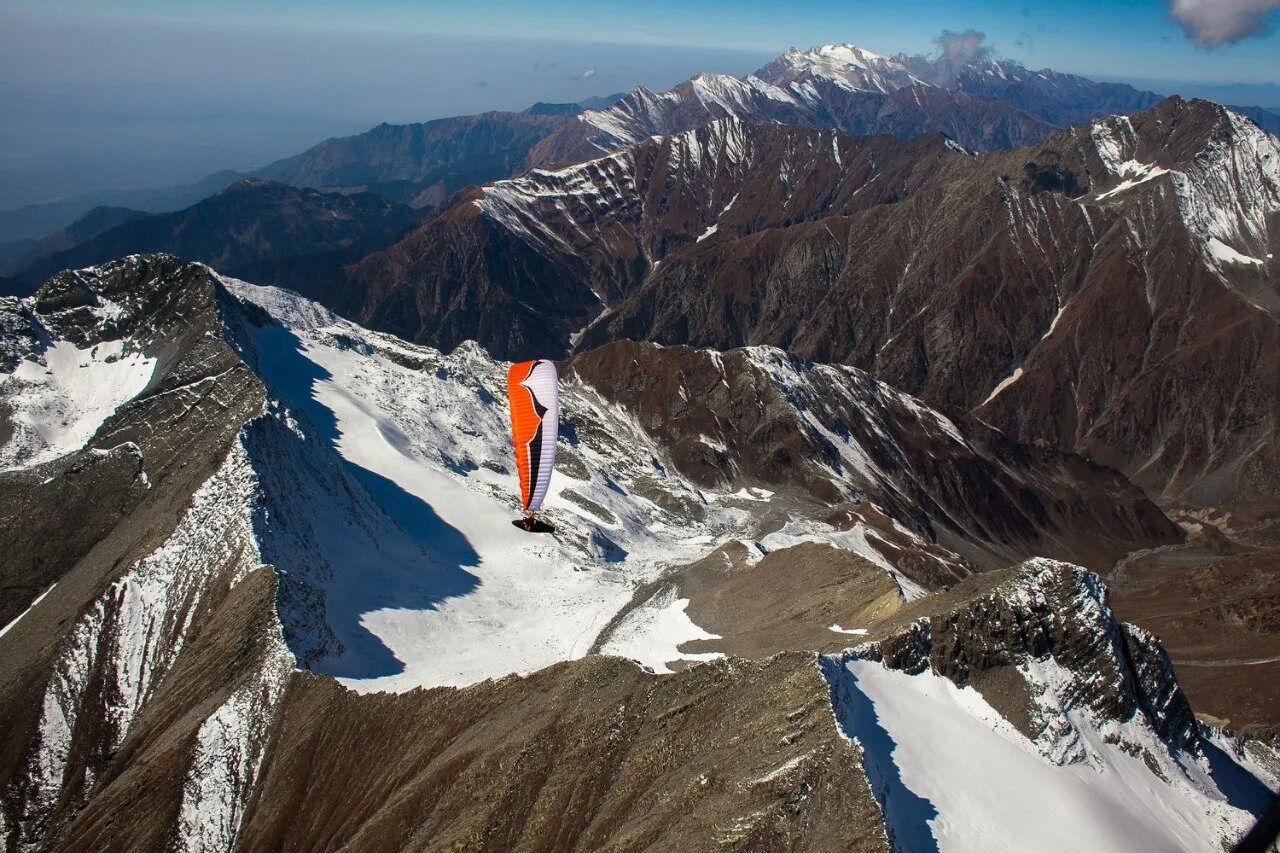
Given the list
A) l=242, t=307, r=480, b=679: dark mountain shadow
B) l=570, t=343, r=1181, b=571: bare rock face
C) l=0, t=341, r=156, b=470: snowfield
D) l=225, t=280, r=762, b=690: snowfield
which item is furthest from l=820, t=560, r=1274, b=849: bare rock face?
l=570, t=343, r=1181, b=571: bare rock face

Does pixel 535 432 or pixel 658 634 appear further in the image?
pixel 658 634

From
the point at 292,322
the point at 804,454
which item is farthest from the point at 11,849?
the point at 804,454

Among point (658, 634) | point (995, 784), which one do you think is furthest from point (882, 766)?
point (658, 634)

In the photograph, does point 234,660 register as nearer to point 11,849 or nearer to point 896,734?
point 11,849

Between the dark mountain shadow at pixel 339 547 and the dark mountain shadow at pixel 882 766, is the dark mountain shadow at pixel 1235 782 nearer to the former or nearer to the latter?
the dark mountain shadow at pixel 882 766

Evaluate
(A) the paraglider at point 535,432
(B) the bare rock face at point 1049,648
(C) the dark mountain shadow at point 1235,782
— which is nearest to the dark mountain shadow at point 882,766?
(B) the bare rock face at point 1049,648

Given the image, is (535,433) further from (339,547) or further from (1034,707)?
(339,547)
